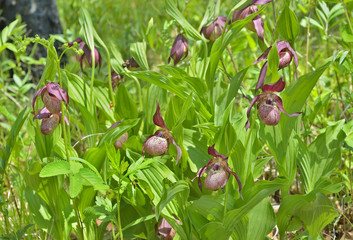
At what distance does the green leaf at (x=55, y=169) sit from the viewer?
1173 mm

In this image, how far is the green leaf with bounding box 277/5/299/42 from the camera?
1.38 metres

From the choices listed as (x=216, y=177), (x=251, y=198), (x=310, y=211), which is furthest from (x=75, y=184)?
(x=310, y=211)

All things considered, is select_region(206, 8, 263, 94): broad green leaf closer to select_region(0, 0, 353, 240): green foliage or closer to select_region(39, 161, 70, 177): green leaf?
select_region(0, 0, 353, 240): green foliage

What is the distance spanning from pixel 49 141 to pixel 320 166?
0.97 metres

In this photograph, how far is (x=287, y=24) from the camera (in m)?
1.41

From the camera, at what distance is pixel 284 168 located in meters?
1.44

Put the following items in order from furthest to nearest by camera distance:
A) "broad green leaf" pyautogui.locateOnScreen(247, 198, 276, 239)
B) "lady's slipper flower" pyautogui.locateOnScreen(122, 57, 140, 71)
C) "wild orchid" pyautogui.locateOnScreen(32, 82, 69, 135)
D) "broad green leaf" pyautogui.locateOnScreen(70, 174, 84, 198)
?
"lady's slipper flower" pyautogui.locateOnScreen(122, 57, 140, 71) → "broad green leaf" pyautogui.locateOnScreen(247, 198, 276, 239) → "wild orchid" pyautogui.locateOnScreen(32, 82, 69, 135) → "broad green leaf" pyautogui.locateOnScreen(70, 174, 84, 198)

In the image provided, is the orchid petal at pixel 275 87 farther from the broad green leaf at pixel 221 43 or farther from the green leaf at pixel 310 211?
the green leaf at pixel 310 211

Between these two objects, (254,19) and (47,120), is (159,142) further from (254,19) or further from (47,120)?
(254,19)

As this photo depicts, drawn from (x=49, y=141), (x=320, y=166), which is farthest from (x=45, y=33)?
(x=320, y=166)

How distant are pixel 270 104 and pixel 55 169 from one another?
2.06 ft

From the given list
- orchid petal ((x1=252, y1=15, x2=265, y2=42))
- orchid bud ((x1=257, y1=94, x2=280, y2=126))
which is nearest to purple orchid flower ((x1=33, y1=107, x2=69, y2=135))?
orchid bud ((x1=257, y1=94, x2=280, y2=126))

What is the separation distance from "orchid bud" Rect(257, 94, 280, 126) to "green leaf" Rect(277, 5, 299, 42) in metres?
0.34

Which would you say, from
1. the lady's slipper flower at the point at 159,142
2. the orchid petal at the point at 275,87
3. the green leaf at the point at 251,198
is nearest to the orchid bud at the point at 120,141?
the lady's slipper flower at the point at 159,142
